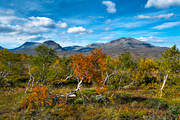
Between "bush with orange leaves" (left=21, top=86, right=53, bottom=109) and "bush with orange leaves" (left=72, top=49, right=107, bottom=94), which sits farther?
"bush with orange leaves" (left=72, top=49, right=107, bottom=94)

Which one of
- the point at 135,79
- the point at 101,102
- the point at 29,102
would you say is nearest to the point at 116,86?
the point at 135,79

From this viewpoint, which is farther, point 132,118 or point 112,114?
point 112,114

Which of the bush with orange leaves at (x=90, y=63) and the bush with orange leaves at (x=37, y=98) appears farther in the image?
the bush with orange leaves at (x=90, y=63)

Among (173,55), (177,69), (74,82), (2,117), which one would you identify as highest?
(173,55)

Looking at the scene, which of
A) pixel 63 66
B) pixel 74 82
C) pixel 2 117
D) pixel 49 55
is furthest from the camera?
pixel 63 66

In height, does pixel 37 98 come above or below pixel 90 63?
below

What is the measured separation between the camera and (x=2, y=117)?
8.59 metres

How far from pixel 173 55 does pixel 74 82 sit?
28451 mm

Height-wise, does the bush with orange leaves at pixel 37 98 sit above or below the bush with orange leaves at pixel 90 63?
below

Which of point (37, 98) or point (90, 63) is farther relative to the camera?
point (90, 63)

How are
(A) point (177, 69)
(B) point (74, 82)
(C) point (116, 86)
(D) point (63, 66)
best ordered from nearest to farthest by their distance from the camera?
(A) point (177, 69) < (C) point (116, 86) < (B) point (74, 82) < (D) point (63, 66)

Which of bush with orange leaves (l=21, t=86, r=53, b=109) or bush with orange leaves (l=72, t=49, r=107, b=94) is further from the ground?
bush with orange leaves (l=72, t=49, r=107, b=94)

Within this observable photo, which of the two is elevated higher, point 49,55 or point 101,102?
point 49,55

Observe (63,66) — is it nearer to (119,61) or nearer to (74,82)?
(74,82)
